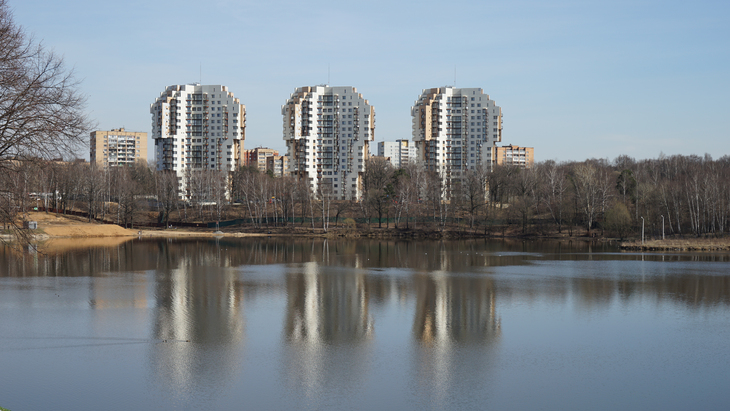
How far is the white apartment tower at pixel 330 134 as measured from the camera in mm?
119875

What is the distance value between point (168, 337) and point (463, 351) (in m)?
9.60

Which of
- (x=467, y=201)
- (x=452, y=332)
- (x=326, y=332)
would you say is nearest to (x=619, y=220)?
(x=467, y=201)

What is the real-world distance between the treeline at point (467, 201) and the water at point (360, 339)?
3774 centimetres

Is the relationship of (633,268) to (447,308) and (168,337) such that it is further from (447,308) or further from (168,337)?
(168,337)

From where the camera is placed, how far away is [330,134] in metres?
121

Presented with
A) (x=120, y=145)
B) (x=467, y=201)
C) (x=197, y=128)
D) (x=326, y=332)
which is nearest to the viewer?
(x=326, y=332)

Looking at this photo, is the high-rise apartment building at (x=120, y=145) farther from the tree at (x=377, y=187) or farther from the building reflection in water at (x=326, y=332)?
the building reflection in water at (x=326, y=332)

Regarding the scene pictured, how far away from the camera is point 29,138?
1524 cm

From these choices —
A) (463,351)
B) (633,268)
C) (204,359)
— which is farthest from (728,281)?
(204,359)

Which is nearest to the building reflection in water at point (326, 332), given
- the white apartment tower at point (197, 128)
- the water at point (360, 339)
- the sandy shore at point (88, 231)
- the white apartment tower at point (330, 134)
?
the water at point (360, 339)

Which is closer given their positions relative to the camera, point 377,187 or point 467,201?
point 467,201

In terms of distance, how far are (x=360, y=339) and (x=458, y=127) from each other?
110885 millimetres

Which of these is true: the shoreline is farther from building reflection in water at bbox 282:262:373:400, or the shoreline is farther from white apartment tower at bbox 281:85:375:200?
building reflection in water at bbox 282:262:373:400

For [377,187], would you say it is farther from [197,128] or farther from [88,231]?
[88,231]
